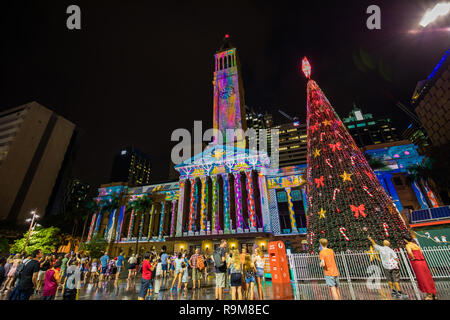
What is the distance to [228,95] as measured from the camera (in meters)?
41.7

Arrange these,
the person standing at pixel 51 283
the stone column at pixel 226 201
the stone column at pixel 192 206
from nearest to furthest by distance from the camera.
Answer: the person standing at pixel 51 283, the stone column at pixel 226 201, the stone column at pixel 192 206

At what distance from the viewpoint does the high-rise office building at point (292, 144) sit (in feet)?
282

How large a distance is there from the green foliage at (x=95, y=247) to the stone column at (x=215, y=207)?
64.8 ft

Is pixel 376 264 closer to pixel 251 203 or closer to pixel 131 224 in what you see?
pixel 251 203

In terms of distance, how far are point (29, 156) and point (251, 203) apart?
65.0m

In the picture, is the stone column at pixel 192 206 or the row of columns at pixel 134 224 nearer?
the stone column at pixel 192 206

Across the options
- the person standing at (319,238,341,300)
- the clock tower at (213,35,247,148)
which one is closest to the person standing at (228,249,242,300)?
the person standing at (319,238,341,300)

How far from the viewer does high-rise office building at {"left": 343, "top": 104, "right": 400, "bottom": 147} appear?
88125mm

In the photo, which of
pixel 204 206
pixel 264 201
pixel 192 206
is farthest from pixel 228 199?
pixel 192 206

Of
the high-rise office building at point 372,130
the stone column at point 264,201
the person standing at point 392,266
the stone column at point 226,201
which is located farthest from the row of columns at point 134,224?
the high-rise office building at point 372,130

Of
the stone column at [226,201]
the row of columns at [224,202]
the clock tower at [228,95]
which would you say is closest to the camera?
the row of columns at [224,202]

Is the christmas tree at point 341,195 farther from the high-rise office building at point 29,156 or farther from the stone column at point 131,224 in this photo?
the high-rise office building at point 29,156
